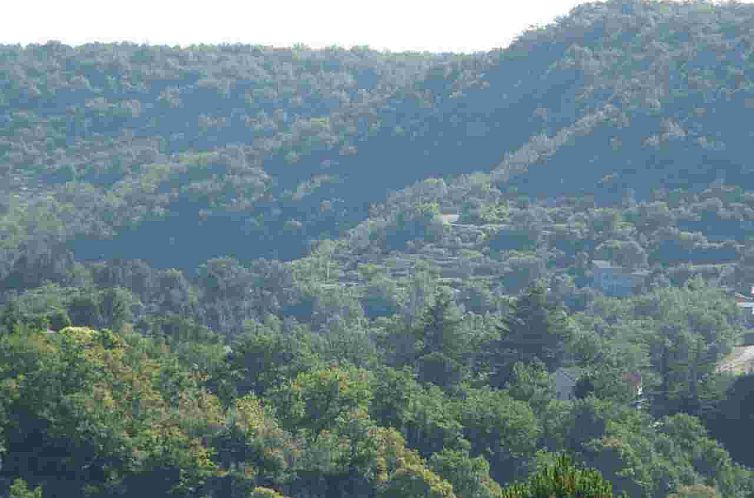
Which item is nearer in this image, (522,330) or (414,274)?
(522,330)

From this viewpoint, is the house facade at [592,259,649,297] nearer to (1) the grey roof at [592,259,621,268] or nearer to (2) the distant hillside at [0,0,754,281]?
(1) the grey roof at [592,259,621,268]

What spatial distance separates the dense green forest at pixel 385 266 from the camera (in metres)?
38.9

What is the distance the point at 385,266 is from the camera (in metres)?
86.0

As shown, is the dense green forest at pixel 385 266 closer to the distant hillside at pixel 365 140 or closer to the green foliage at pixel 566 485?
the green foliage at pixel 566 485

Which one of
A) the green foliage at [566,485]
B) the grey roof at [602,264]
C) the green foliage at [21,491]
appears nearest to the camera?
the green foliage at [566,485]

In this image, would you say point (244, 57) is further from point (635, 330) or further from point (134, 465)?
point (134, 465)

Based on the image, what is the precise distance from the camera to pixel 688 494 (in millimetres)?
39062

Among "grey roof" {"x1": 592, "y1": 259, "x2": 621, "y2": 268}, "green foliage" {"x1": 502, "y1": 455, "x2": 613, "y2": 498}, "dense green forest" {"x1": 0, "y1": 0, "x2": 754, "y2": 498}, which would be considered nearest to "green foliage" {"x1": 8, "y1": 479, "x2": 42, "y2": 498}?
"dense green forest" {"x1": 0, "y1": 0, "x2": 754, "y2": 498}

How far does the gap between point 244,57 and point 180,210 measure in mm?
41578

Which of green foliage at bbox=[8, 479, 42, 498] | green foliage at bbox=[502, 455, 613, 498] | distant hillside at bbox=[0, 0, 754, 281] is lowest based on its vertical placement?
distant hillside at bbox=[0, 0, 754, 281]

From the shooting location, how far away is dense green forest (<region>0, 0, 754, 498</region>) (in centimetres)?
3894

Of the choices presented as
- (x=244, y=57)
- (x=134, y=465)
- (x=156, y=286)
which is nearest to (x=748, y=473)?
(x=134, y=465)

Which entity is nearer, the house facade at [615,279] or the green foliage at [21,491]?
Result: the green foliage at [21,491]

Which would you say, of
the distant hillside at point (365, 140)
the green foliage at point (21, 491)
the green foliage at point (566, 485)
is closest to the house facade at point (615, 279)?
the distant hillside at point (365, 140)
